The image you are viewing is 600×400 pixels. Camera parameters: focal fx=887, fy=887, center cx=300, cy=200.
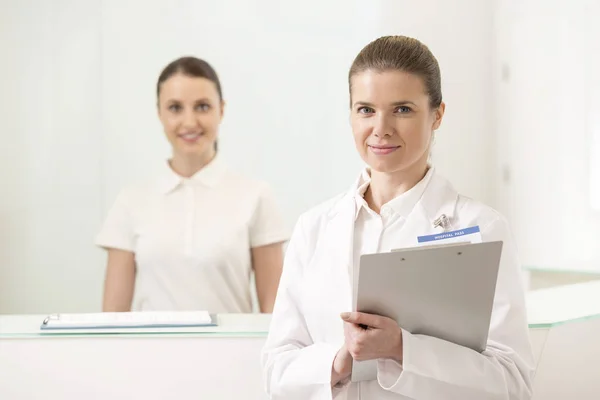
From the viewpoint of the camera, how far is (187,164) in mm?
3148

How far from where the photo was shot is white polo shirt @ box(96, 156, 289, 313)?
3.09m

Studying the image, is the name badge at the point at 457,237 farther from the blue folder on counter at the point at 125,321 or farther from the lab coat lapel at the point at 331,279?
the blue folder on counter at the point at 125,321

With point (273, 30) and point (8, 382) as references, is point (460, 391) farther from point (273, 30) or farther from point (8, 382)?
point (273, 30)

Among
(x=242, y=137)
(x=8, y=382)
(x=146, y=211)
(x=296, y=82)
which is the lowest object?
(x=8, y=382)

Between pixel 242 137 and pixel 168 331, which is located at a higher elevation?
pixel 242 137

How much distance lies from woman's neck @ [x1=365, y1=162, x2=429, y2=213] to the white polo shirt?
1353mm

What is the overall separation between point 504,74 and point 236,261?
1.32 m

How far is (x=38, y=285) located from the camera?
10.4 ft

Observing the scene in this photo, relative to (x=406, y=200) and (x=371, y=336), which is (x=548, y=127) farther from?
(x=371, y=336)

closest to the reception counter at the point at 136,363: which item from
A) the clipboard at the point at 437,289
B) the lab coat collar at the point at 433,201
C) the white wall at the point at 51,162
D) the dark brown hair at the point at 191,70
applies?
the lab coat collar at the point at 433,201

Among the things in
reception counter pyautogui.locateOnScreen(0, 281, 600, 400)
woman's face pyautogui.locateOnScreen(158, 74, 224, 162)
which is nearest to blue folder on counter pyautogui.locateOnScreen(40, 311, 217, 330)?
reception counter pyautogui.locateOnScreen(0, 281, 600, 400)

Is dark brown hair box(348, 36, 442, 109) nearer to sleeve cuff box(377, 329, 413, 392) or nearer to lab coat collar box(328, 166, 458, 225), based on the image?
lab coat collar box(328, 166, 458, 225)

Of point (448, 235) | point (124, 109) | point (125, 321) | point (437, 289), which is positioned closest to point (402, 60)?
point (448, 235)

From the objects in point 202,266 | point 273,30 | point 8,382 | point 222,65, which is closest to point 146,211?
point 202,266
